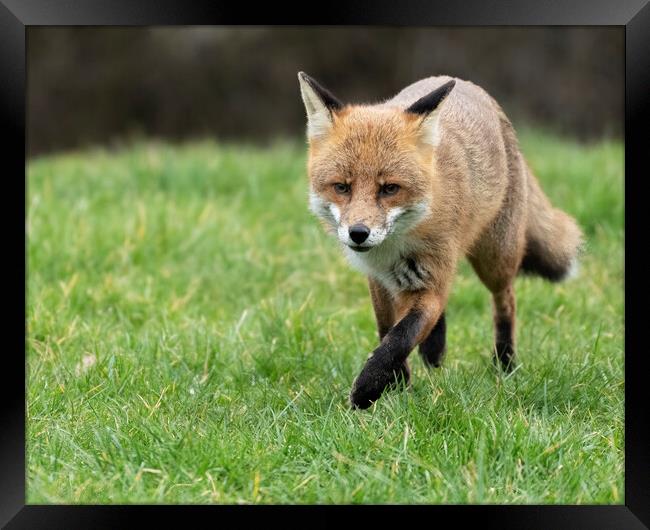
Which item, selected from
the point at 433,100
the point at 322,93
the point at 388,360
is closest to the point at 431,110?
the point at 433,100

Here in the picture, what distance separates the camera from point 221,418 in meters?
4.48

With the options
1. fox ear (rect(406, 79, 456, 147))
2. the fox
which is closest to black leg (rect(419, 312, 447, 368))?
the fox

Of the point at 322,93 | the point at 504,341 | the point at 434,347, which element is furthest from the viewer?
the point at 504,341

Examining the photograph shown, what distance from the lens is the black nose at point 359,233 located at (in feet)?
13.5

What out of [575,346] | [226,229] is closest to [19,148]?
[575,346]

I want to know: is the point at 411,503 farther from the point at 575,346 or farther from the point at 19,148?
the point at 575,346

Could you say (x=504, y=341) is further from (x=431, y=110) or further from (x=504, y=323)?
(x=431, y=110)

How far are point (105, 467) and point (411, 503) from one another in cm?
125

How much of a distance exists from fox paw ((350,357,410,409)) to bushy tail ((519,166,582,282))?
1716 mm

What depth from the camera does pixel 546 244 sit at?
5801 mm

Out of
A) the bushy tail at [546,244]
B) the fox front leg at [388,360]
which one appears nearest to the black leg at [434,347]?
the bushy tail at [546,244]

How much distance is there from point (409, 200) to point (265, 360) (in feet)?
4.57

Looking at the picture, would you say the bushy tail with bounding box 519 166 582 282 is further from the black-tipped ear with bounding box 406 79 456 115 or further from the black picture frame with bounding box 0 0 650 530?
the black picture frame with bounding box 0 0 650 530

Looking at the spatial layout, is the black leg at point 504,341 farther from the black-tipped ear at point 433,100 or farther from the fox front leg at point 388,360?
the black-tipped ear at point 433,100
